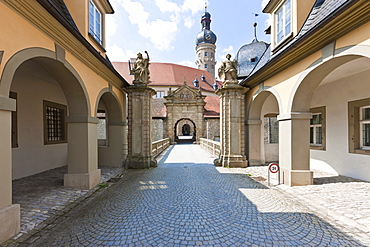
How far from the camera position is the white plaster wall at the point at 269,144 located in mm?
9000

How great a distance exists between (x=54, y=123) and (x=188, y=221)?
846 centimetres

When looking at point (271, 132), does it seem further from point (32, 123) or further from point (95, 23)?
point (32, 123)

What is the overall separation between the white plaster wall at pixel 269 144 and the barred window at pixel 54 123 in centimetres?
1020

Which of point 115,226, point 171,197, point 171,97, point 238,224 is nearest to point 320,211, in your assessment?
point 238,224

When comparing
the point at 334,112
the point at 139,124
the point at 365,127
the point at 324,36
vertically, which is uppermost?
the point at 324,36

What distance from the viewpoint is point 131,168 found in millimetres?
8414

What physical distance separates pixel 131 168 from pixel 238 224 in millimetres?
6177

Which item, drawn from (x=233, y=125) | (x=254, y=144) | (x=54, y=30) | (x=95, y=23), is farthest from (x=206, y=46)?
(x=54, y=30)

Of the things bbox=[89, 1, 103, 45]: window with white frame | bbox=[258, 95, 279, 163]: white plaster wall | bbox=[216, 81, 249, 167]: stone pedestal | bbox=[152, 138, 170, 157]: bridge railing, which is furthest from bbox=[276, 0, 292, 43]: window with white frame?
bbox=[152, 138, 170, 157]: bridge railing

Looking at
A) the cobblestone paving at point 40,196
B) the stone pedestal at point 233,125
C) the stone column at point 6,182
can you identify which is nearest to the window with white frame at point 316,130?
the stone pedestal at point 233,125

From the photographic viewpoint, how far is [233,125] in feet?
28.3

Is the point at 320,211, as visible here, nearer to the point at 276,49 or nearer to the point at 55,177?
the point at 276,49

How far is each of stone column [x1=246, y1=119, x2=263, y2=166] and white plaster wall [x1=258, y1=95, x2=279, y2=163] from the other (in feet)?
1.26

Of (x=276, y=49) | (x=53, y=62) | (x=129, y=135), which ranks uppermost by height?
(x=276, y=49)
